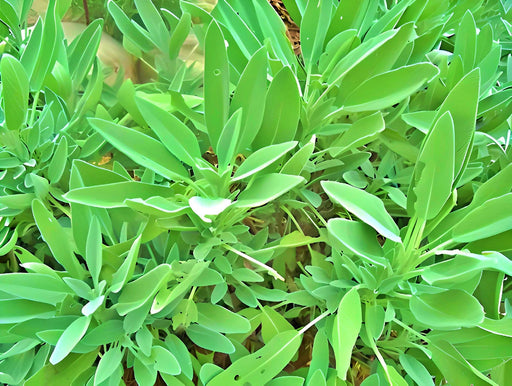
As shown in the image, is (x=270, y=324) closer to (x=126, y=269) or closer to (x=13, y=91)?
(x=126, y=269)

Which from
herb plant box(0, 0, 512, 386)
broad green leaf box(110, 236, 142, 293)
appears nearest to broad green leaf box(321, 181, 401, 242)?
herb plant box(0, 0, 512, 386)

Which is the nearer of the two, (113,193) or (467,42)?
(113,193)

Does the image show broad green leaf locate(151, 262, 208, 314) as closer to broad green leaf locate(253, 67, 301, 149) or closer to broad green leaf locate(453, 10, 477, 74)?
broad green leaf locate(253, 67, 301, 149)

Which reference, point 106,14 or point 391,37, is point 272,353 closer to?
point 391,37

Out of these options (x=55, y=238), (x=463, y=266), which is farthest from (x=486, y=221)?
(x=55, y=238)

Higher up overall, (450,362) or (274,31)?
(274,31)

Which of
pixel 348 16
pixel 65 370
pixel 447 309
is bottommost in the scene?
pixel 65 370
